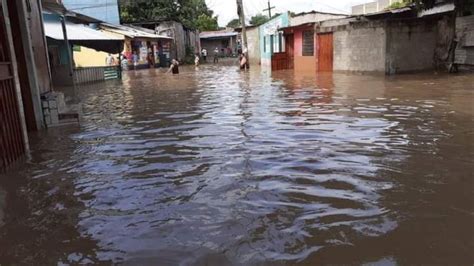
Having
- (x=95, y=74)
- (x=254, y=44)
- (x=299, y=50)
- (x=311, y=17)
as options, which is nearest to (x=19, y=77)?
(x=95, y=74)

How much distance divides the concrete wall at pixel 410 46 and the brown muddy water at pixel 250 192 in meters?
11.9

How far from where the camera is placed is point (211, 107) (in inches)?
499

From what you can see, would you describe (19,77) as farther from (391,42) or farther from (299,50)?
(299,50)

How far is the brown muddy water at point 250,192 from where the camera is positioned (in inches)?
152

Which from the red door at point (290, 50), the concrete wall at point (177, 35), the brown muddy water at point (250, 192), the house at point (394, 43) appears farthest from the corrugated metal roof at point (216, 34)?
the brown muddy water at point (250, 192)

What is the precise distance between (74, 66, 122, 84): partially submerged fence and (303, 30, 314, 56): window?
1179 cm

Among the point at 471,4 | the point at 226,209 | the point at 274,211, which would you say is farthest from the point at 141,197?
the point at 471,4

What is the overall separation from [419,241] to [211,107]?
925cm

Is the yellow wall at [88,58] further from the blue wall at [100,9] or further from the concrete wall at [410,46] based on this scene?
the concrete wall at [410,46]

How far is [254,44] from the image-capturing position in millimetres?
41594

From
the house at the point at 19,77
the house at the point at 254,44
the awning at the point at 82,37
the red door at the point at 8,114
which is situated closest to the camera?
the red door at the point at 8,114

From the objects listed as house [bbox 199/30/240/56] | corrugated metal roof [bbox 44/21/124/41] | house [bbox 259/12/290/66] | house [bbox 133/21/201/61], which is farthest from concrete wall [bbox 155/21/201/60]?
corrugated metal roof [bbox 44/21/124/41]

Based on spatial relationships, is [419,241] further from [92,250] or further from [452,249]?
[92,250]

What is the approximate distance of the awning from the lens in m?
22.8
